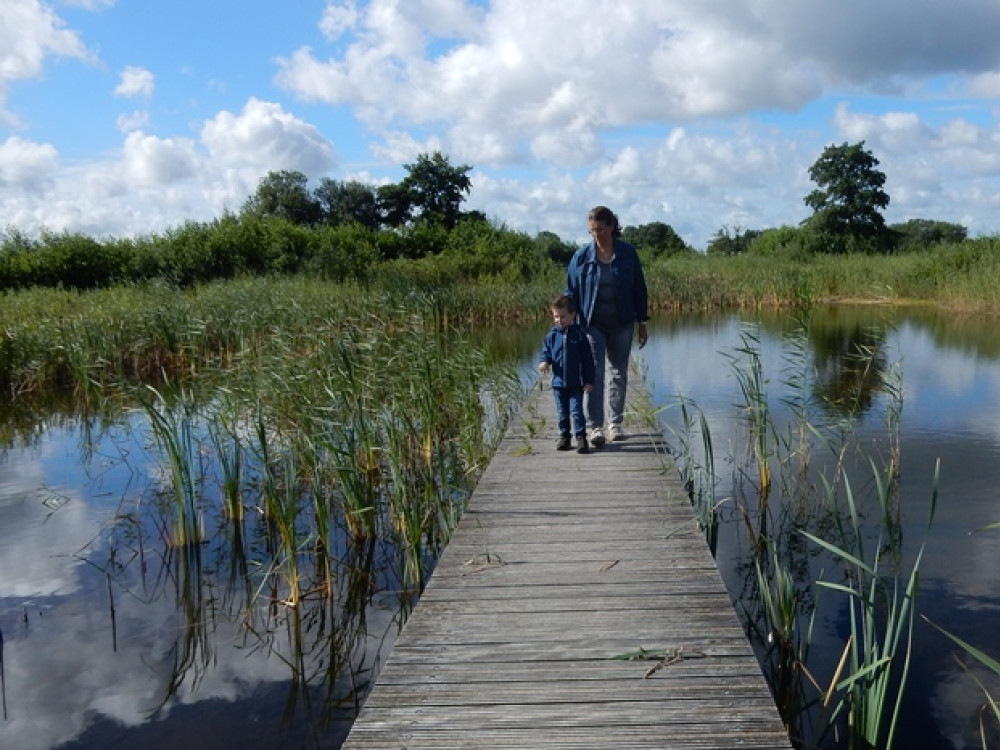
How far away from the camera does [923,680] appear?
397 cm

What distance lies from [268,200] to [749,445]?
42697mm

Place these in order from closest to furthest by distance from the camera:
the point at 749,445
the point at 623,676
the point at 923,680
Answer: the point at 623,676 → the point at 923,680 → the point at 749,445

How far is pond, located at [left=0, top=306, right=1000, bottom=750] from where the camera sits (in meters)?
3.86

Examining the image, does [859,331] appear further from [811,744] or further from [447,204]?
[447,204]

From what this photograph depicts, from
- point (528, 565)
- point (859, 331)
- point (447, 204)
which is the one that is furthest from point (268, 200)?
point (528, 565)

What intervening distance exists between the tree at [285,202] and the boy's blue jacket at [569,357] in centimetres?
4279

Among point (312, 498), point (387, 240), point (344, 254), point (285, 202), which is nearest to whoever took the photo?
point (312, 498)

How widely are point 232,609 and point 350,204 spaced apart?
44.1 metres

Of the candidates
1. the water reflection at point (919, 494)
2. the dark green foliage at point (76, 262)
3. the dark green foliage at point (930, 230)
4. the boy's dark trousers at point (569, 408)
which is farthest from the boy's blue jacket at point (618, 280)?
the dark green foliage at point (930, 230)

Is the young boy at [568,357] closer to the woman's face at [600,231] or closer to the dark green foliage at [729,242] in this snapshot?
the woman's face at [600,231]

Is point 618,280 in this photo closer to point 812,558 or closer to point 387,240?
point 812,558

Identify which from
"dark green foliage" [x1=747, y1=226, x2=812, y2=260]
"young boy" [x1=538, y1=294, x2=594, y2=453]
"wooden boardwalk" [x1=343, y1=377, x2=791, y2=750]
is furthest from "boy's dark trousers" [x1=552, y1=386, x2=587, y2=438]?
"dark green foliage" [x1=747, y1=226, x2=812, y2=260]

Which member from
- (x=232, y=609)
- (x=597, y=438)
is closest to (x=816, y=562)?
Answer: (x=597, y=438)

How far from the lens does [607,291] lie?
574 cm
